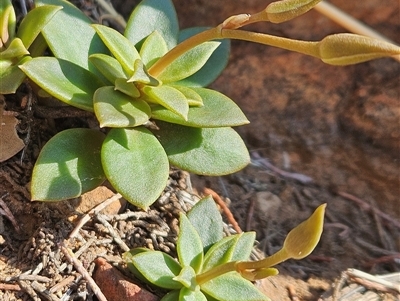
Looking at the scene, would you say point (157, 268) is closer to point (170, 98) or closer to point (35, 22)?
point (170, 98)

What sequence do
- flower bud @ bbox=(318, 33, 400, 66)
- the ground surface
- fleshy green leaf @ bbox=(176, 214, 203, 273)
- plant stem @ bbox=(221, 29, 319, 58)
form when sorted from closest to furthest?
1. flower bud @ bbox=(318, 33, 400, 66)
2. plant stem @ bbox=(221, 29, 319, 58)
3. fleshy green leaf @ bbox=(176, 214, 203, 273)
4. the ground surface

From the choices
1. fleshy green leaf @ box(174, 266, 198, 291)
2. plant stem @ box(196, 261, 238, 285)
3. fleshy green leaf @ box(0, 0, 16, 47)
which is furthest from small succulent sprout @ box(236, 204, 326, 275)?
fleshy green leaf @ box(0, 0, 16, 47)

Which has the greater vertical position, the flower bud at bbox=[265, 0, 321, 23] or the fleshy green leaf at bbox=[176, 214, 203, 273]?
the flower bud at bbox=[265, 0, 321, 23]

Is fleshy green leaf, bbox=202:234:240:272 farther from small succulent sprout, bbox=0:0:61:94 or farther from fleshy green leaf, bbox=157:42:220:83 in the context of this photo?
small succulent sprout, bbox=0:0:61:94

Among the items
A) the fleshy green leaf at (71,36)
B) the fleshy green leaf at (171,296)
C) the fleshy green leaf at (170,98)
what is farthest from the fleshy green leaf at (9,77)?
the fleshy green leaf at (171,296)

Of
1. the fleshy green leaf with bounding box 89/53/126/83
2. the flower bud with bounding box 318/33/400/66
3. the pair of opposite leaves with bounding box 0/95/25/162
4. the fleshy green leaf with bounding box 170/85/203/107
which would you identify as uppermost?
the flower bud with bounding box 318/33/400/66

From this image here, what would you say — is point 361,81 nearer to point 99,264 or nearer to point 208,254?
point 208,254

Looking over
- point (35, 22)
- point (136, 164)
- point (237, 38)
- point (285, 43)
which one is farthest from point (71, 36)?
point (285, 43)
